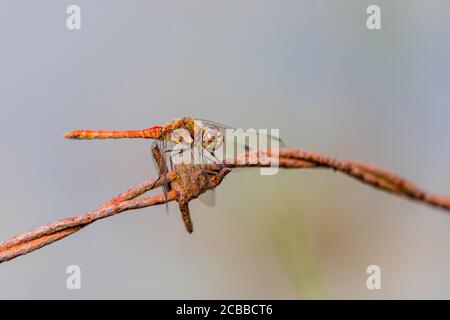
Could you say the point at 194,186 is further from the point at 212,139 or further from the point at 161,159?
the point at 212,139

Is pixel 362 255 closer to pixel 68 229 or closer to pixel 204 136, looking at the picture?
pixel 204 136

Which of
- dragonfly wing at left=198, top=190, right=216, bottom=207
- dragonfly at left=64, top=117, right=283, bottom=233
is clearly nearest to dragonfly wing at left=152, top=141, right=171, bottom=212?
dragonfly at left=64, top=117, right=283, bottom=233

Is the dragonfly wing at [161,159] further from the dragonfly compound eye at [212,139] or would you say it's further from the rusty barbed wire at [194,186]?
the dragonfly compound eye at [212,139]

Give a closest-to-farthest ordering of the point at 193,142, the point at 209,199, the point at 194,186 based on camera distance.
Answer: the point at 194,186, the point at 209,199, the point at 193,142

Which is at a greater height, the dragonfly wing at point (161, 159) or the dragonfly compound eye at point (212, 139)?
the dragonfly compound eye at point (212, 139)

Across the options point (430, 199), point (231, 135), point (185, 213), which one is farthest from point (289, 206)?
point (430, 199)

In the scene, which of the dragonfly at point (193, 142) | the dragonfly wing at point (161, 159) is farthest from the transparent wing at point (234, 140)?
the dragonfly wing at point (161, 159)

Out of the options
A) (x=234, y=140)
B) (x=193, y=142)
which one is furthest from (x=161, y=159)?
(x=234, y=140)

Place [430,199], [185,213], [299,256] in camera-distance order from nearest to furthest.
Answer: [430,199]
[185,213]
[299,256]
